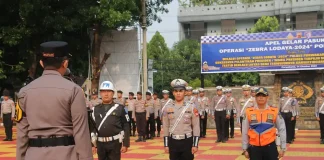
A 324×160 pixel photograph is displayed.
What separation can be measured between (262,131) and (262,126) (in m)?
0.07

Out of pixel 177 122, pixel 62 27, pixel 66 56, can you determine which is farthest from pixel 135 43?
pixel 66 56

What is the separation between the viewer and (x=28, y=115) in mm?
3588

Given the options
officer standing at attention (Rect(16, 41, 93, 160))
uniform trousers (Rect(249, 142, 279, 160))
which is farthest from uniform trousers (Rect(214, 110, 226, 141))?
officer standing at attention (Rect(16, 41, 93, 160))

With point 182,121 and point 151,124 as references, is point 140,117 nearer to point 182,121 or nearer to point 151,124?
point 151,124

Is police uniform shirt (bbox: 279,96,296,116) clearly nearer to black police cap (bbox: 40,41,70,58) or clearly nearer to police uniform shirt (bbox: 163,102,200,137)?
police uniform shirt (bbox: 163,102,200,137)

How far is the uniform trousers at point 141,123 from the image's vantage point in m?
15.4

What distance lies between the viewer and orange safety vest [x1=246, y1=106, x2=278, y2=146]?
6145 millimetres

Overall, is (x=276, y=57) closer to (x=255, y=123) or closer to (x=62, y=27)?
(x=62, y=27)

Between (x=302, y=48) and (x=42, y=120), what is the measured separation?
16.4m

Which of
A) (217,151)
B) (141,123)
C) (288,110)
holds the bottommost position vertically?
(217,151)

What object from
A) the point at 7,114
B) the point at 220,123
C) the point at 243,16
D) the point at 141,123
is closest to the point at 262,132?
the point at 220,123

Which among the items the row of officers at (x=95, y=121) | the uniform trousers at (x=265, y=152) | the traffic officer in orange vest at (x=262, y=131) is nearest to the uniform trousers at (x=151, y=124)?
the row of officers at (x=95, y=121)

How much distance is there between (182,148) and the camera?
661cm

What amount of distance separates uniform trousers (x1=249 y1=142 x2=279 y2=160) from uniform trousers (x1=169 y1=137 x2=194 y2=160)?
37.1 inches
